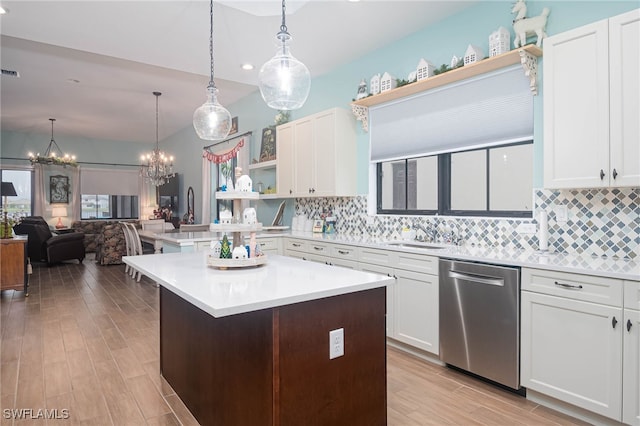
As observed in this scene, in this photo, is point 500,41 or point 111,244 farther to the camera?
point 111,244

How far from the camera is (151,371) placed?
2.98 m

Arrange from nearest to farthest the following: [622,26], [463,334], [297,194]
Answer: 1. [622,26]
2. [463,334]
3. [297,194]

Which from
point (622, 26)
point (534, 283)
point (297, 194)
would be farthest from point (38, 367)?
point (622, 26)

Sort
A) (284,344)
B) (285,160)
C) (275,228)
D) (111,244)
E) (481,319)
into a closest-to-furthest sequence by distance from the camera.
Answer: (284,344)
(481,319)
(275,228)
(285,160)
(111,244)

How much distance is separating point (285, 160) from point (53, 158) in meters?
7.10

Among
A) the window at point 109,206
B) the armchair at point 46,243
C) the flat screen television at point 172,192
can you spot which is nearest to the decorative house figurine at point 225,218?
the armchair at point 46,243

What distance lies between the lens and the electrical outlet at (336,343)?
1.79m

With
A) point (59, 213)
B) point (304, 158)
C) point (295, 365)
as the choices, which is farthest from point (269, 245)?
point (59, 213)

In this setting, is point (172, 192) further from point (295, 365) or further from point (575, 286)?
point (575, 286)

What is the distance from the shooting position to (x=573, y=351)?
222 centimetres

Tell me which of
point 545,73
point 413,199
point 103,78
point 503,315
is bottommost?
point 503,315

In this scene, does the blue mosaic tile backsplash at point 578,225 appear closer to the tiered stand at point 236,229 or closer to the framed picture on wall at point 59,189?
the tiered stand at point 236,229

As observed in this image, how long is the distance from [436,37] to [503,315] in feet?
8.43

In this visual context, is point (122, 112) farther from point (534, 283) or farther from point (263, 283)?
point (534, 283)
